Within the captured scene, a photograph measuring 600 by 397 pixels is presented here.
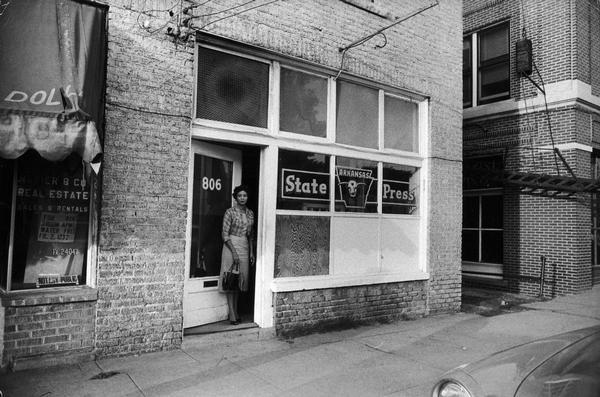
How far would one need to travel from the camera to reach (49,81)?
4430 millimetres

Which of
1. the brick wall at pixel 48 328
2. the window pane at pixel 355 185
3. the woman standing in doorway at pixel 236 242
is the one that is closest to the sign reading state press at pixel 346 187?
the window pane at pixel 355 185

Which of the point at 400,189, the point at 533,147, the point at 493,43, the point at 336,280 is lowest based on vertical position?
the point at 336,280

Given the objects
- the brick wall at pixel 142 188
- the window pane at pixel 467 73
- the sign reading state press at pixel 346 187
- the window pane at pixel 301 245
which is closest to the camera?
the brick wall at pixel 142 188

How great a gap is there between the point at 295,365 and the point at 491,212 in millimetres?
8663

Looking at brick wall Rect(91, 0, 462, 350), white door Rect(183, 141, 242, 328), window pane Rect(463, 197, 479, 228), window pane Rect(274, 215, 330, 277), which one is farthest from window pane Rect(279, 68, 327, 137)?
window pane Rect(463, 197, 479, 228)

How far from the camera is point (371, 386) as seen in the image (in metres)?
4.64

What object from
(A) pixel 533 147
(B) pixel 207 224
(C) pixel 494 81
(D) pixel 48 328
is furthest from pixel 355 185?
(C) pixel 494 81

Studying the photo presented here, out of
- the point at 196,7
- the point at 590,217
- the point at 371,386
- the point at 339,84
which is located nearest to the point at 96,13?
the point at 196,7

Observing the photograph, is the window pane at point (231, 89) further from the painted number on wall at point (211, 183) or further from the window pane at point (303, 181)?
the painted number on wall at point (211, 183)

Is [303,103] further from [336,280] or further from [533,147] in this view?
[533,147]

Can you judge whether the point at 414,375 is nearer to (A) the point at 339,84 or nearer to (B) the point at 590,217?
(A) the point at 339,84

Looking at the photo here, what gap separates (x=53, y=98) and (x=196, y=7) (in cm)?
221

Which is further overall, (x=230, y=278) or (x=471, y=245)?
(x=471, y=245)

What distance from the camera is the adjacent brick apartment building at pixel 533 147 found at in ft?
34.6
